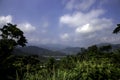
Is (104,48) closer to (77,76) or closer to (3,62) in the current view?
(3,62)

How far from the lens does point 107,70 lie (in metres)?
12.4

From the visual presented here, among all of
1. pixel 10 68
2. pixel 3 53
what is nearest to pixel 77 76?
pixel 10 68

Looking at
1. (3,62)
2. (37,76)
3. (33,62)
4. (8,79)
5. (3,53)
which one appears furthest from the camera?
(33,62)

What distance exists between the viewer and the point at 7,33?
3528 cm

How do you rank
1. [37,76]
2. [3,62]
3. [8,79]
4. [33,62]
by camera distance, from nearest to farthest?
[37,76]
[8,79]
[3,62]
[33,62]

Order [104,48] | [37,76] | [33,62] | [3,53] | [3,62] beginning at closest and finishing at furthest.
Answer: [37,76] → [3,62] → [3,53] → [33,62] → [104,48]

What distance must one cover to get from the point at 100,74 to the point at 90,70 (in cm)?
47

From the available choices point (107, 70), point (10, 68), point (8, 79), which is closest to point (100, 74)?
point (107, 70)

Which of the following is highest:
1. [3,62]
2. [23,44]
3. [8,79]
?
[23,44]

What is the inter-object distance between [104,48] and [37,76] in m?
44.6

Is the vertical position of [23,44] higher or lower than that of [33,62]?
higher

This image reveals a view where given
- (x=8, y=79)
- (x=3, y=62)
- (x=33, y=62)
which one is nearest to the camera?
(x=8, y=79)

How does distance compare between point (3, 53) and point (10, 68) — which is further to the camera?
point (3, 53)

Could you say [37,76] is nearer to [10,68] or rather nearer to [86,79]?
[86,79]
